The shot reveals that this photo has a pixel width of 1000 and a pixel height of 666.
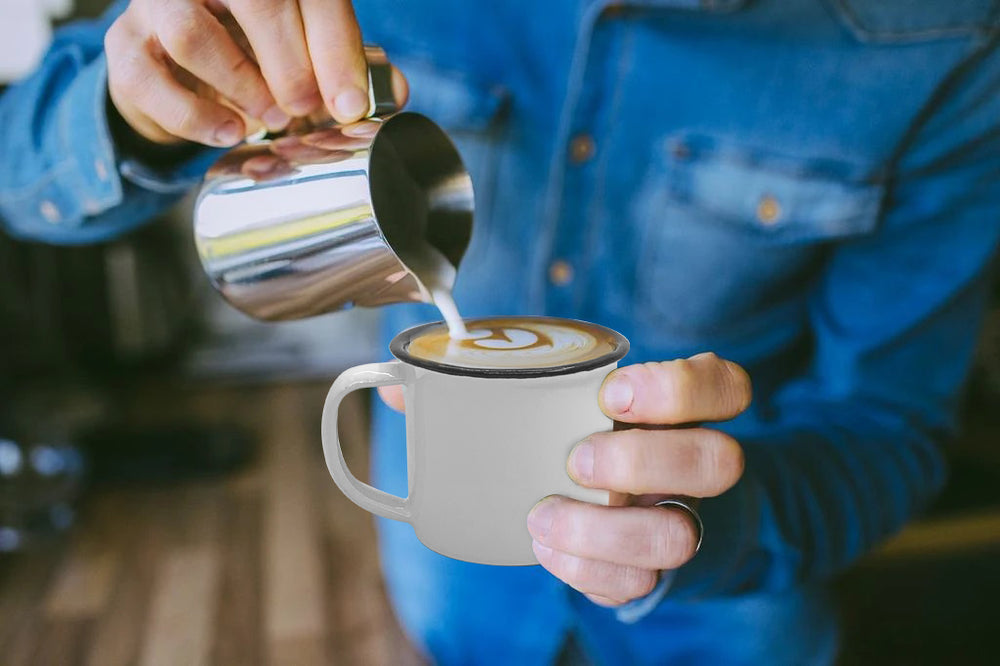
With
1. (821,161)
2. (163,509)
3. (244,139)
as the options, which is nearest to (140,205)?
(244,139)

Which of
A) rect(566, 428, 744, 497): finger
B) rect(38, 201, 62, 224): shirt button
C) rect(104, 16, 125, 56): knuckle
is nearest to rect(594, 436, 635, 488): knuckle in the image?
rect(566, 428, 744, 497): finger

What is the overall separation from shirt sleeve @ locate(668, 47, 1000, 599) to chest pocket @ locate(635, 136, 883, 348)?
1.5 inches

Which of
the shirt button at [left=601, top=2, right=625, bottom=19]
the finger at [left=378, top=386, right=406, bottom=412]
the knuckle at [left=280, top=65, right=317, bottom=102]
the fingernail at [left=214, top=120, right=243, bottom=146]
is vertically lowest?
the finger at [left=378, top=386, right=406, bottom=412]

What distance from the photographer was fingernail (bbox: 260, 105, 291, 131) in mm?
331

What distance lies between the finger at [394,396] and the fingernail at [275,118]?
12 centimetres

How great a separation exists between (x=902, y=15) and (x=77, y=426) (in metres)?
1.57

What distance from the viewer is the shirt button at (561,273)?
562 mm

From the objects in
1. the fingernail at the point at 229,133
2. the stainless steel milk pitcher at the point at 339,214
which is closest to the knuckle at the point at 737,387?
the stainless steel milk pitcher at the point at 339,214

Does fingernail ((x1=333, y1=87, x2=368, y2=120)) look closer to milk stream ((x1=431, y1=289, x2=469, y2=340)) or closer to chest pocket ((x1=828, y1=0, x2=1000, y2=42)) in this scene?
milk stream ((x1=431, y1=289, x2=469, y2=340))

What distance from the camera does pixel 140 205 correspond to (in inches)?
17.8

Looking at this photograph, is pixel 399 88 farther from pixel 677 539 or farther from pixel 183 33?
pixel 677 539

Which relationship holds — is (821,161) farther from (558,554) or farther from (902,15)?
(558,554)

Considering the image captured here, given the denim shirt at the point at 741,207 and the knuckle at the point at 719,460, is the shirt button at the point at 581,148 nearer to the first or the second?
the denim shirt at the point at 741,207

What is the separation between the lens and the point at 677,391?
27cm
